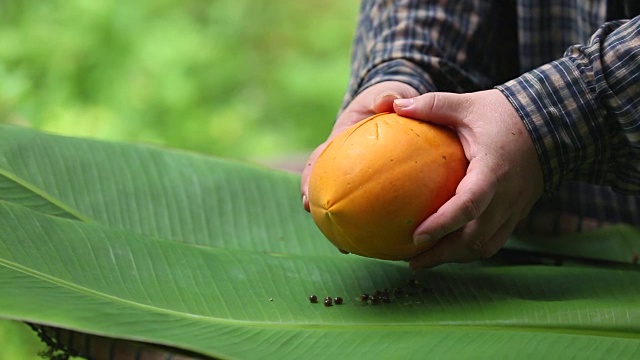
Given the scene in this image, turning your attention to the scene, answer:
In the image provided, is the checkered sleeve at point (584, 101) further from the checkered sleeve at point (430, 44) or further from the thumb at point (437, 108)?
the checkered sleeve at point (430, 44)

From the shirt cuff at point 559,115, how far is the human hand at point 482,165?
0.04ft

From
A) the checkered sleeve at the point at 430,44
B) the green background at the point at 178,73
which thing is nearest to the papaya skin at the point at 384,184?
the checkered sleeve at the point at 430,44

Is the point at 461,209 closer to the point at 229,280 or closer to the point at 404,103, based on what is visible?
the point at 404,103

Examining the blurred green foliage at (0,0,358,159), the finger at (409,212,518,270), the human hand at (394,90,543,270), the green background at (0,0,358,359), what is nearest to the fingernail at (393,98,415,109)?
the human hand at (394,90,543,270)

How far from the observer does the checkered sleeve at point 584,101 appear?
80 cm

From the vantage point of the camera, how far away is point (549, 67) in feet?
2.74

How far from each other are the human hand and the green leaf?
2.2 inches

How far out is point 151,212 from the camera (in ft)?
3.25

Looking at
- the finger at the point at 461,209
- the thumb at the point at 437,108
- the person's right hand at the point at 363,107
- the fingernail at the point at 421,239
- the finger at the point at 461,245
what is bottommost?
the finger at the point at 461,245

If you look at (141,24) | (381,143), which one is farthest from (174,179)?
(141,24)

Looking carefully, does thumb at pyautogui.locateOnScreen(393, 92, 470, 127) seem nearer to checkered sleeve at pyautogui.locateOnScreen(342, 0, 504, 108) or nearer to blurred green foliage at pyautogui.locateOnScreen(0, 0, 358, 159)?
checkered sleeve at pyautogui.locateOnScreen(342, 0, 504, 108)

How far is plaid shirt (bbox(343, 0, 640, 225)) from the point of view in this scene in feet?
2.66

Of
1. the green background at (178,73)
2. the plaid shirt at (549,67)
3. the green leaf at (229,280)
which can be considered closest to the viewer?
the green leaf at (229,280)

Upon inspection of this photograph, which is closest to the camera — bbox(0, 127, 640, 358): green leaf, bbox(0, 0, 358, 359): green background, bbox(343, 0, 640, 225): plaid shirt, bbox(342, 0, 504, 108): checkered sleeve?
bbox(0, 127, 640, 358): green leaf
